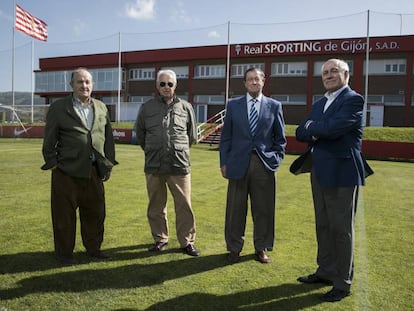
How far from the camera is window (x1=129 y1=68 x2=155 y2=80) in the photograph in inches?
1623

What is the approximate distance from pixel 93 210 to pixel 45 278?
887 millimetres

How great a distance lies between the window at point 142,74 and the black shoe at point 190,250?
1487 inches

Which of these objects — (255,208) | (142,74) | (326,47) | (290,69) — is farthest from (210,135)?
(255,208)

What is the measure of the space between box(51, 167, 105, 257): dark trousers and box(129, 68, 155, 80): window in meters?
37.7

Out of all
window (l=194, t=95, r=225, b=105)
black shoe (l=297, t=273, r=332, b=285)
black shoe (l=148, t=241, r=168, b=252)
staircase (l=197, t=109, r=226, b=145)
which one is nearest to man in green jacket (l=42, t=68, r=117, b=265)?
black shoe (l=148, t=241, r=168, b=252)

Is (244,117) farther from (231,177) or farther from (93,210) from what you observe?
(93,210)

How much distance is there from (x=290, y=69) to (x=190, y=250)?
32.3 metres

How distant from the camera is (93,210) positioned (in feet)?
14.6

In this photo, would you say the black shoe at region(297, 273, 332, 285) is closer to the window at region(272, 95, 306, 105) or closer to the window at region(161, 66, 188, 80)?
the window at region(272, 95, 306, 105)

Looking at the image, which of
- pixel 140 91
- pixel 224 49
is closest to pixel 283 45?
pixel 224 49

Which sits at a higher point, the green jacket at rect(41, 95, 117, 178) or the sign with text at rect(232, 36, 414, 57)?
the sign with text at rect(232, 36, 414, 57)

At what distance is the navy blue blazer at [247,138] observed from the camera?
4312 mm

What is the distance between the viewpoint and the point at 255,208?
446cm

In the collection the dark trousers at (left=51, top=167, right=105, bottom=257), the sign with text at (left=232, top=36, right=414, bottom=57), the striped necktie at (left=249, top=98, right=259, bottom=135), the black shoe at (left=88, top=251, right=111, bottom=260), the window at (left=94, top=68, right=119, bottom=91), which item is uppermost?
the sign with text at (left=232, top=36, right=414, bottom=57)
